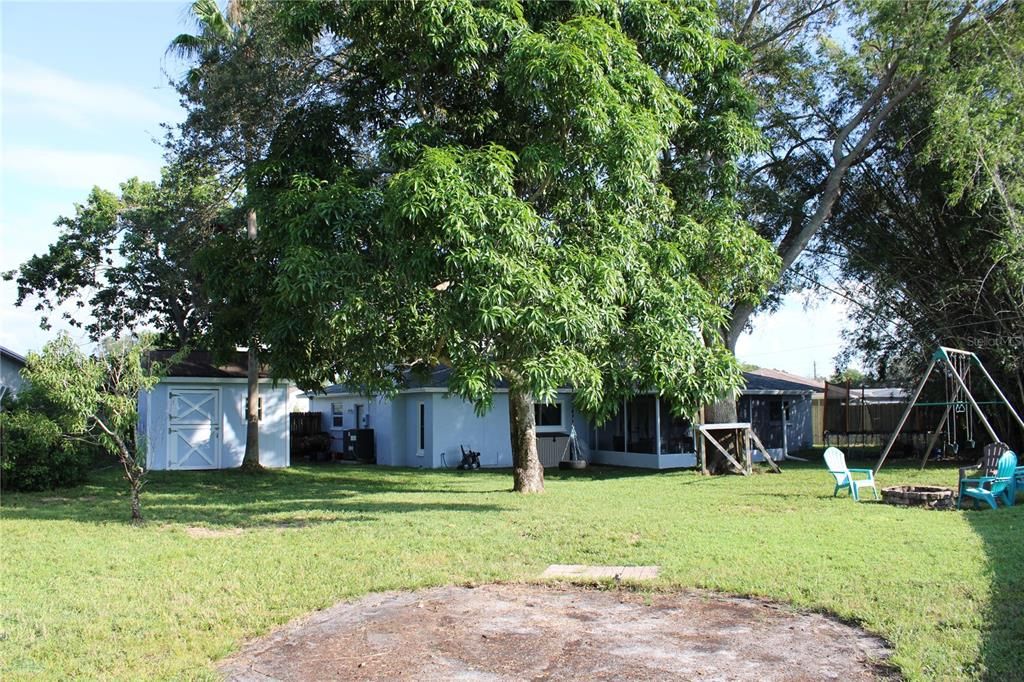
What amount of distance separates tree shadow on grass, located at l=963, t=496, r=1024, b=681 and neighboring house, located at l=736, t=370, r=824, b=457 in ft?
48.3

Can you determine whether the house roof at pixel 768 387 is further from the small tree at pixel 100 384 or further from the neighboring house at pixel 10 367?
the neighboring house at pixel 10 367

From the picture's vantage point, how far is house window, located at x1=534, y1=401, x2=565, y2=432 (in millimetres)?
24719

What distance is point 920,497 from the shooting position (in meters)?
12.6

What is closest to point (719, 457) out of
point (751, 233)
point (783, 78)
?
point (751, 233)

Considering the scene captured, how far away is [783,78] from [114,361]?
16452mm

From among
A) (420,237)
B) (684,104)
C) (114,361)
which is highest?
(684,104)

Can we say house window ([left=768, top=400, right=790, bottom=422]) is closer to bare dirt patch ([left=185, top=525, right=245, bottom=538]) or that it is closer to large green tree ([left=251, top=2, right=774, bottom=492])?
large green tree ([left=251, top=2, right=774, bottom=492])

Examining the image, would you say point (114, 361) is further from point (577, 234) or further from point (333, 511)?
point (577, 234)

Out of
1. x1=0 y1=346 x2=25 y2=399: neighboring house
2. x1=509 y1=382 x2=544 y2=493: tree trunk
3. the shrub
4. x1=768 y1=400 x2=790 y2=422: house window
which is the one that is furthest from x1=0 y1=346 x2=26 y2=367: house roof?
x1=768 y1=400 x2=790 y2=422: house window

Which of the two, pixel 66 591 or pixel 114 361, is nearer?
pixel 66 591

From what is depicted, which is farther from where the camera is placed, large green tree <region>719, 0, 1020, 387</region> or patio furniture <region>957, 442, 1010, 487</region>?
large green tree <region>719, 0, 1020, 387</region>

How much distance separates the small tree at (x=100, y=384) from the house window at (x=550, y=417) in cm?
1389

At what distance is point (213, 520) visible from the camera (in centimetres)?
1229

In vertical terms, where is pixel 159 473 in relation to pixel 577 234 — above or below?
below
